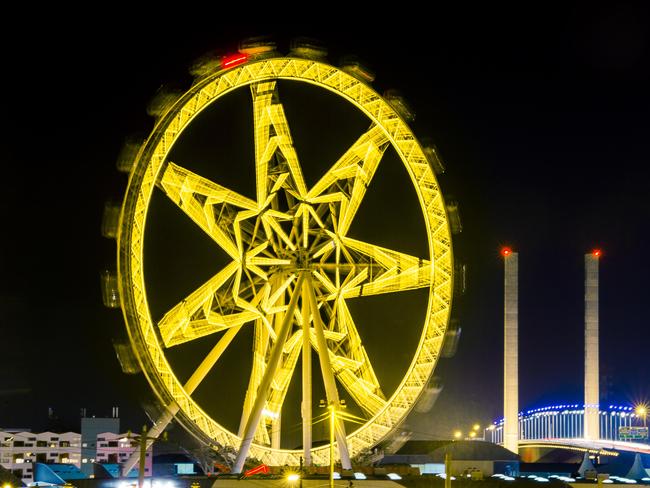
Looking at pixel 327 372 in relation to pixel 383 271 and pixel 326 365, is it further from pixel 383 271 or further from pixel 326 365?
pixel 383 271

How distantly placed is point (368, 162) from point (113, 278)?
1066 cm

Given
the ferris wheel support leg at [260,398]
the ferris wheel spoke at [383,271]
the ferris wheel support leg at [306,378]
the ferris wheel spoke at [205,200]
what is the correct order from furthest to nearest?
the ferris wheel spoke at [383,271] → the ferris wheel support leg at [306,378] → the ferris wheel spoke at [205,200] → the ferris wheel support leg at [260,398]

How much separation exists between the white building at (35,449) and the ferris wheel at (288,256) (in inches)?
2601

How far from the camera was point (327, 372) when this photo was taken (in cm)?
4538

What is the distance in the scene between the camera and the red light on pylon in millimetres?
44594

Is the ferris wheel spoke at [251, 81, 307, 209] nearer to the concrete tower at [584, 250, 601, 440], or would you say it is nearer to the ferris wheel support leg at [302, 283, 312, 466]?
the ferris wheel support leg at [302, 283, 312, 466]

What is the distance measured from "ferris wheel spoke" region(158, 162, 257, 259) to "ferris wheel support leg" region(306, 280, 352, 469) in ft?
11.2

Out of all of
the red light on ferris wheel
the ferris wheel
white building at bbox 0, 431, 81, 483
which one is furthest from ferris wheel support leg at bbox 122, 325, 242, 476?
white building at bbox 0, 431, 81, 483

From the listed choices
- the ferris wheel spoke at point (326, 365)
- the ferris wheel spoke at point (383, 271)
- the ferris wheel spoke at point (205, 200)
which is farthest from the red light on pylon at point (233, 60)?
Answer: the ferris wheel spoke at point (326, 365)

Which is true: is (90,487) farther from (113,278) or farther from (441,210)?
(441,210)

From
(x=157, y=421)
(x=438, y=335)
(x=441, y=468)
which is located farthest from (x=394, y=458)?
(x=157, y=421)

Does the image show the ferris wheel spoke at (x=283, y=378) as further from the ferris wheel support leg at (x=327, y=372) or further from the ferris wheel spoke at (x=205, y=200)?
the ferris wheel spoke at (x=205, y=200)

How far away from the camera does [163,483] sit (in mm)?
45188

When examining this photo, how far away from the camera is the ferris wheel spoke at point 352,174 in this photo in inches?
1843
